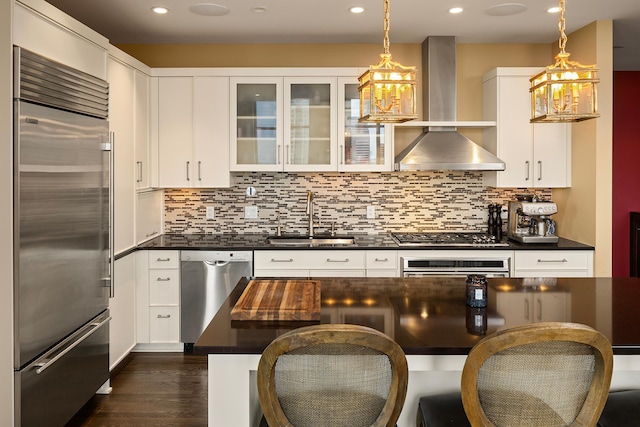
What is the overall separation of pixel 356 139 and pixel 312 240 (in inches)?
36.8

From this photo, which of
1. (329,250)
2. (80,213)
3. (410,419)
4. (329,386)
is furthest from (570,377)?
(329,250)

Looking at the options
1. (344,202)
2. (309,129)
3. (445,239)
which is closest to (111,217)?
(309,129)

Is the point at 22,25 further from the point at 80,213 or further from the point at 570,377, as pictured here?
the point at 570,377

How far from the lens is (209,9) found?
409cm

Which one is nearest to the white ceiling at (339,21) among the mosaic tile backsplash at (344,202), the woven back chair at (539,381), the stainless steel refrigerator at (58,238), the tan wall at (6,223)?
the stainless steel refrigerator at (58,238)

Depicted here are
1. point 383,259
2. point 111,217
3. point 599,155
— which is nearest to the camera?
point 111,217

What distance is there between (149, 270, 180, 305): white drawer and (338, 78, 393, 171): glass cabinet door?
1.63 metres

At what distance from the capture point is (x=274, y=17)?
4281mm

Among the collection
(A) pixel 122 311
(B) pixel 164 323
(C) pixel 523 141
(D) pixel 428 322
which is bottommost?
(B) pixel 164 323

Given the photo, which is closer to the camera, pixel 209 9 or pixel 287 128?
pixel 209 9

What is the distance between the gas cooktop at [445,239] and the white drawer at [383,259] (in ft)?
0.39

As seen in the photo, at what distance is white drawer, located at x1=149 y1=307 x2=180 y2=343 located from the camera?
4559 millimetres

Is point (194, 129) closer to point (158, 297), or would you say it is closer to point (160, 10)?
point (160, 10)

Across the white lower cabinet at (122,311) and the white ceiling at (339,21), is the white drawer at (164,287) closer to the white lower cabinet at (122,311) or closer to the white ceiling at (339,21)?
the white lower cabinet at (122,311)
